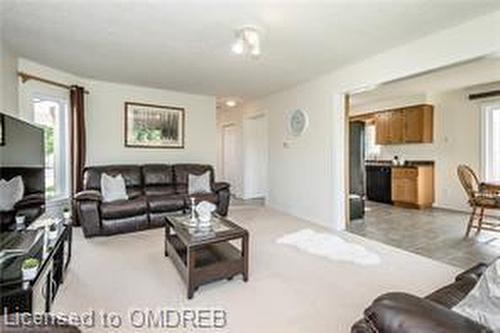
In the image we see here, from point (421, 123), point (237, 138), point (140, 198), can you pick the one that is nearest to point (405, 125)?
point (421, 123)

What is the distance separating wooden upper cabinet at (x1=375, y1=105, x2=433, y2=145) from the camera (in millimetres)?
5758

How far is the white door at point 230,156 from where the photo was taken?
7012 mm

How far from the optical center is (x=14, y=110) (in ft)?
11.0

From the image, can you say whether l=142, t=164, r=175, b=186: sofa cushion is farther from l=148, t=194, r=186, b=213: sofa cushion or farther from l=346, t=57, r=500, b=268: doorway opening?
l=346, t=57, r=500, b=268: doorway opening

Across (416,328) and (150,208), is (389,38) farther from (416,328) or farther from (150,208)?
(150,208)

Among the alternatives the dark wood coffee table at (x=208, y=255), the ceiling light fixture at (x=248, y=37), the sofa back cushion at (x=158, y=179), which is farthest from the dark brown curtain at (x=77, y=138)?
the ceiling light fixture at (x=248, y=37)

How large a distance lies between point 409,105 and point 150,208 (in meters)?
5.60

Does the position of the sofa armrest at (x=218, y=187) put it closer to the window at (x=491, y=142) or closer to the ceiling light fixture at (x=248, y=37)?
the ceiling light fixture at (x=248, y=37)

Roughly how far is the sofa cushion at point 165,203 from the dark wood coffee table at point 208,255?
1.34 m

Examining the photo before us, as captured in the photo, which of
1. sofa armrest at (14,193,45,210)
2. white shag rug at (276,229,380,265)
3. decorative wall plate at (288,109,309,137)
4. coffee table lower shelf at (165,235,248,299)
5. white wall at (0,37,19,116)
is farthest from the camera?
decorative wall plate at (288,109,309,137)

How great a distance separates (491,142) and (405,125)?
149 centimetres

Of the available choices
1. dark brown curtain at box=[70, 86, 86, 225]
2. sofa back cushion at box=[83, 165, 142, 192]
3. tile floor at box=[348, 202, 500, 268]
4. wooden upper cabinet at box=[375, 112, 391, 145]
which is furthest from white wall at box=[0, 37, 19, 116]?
wooden upper cabinet at box=[375, 112, 391, 145]

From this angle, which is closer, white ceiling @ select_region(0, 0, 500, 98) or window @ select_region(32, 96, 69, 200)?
white ceiling @ select_region(0, 0, 500, 98)

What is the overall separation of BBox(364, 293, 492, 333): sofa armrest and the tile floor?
2.35 metres
